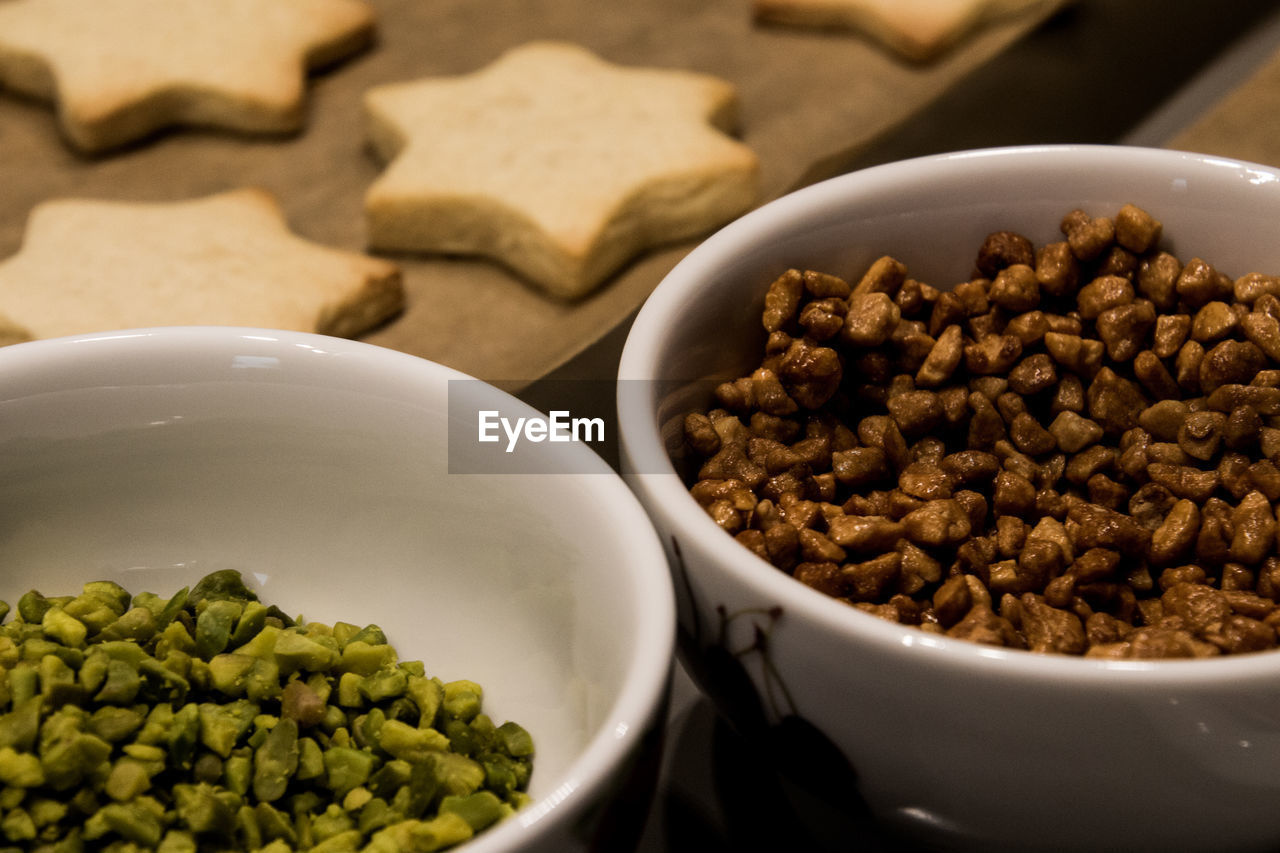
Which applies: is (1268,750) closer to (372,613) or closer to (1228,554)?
(1228,554)

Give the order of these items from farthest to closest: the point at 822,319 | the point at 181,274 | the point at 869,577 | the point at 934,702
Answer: the point at 181,274 < the point at 822,319 < the point at 869,577 < the point at 934,702

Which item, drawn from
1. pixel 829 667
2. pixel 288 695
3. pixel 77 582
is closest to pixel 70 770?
pixel 288 695

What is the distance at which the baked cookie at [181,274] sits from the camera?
3.49 feet

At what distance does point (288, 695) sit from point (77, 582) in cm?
21

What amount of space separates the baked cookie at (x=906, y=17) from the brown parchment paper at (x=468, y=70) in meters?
0.02

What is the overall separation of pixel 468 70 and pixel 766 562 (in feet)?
3.18

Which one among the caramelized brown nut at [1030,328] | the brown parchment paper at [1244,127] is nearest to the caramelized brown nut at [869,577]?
the caramelized brown nut at [1030,328]

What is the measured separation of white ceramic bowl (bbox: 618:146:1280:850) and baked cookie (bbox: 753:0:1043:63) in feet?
2.22

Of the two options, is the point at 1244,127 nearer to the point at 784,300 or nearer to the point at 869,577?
the point at 784,300

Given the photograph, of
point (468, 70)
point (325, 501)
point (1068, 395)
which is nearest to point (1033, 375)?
point (1068, 395)

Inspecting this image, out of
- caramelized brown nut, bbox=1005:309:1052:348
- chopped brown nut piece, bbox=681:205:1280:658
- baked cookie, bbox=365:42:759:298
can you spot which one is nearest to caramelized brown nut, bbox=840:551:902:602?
chopped brown nut piece, bbox=681:205:1280:658

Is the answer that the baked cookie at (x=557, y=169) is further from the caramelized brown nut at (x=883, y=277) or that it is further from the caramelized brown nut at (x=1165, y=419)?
the caramelized brown nut at (x=1165, y=419)

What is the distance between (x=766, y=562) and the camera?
0.63m

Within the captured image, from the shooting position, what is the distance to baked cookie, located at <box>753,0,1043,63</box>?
1352 millimetres
